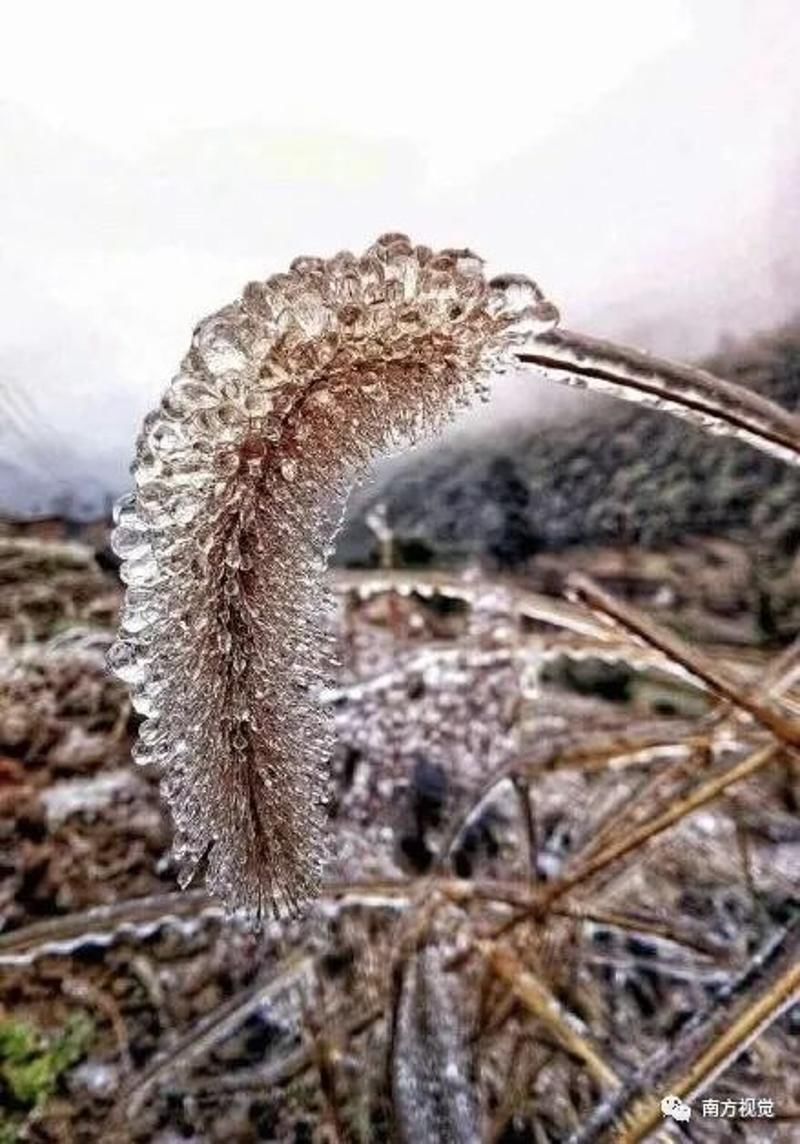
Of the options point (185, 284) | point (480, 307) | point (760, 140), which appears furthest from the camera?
point (760, 140)

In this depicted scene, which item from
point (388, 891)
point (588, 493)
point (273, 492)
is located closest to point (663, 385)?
Answer: point (273, 492)

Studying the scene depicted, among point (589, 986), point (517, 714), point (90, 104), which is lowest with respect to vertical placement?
point (589, 986)

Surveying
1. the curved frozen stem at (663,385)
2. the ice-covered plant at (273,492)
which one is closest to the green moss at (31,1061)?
the ice-covered plant at (273,492)

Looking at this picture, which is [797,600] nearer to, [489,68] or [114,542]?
[489,68]

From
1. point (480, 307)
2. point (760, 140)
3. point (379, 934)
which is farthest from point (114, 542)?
point (760, 140)

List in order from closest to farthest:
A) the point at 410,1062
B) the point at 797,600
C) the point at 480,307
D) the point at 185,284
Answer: the point at 480,307, the point at 410,1062, the point at 185,284, the point at 797,600

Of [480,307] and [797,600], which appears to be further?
[797,600]
